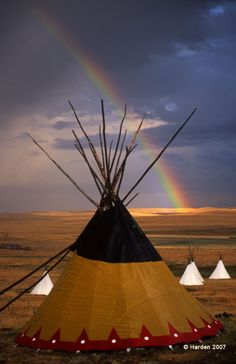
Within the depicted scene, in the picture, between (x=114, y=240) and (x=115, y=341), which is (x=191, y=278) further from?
(x=115, y=341)

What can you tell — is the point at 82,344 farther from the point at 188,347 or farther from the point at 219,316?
the point at 219,316

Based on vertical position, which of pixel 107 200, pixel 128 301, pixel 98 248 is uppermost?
pixel 107 200

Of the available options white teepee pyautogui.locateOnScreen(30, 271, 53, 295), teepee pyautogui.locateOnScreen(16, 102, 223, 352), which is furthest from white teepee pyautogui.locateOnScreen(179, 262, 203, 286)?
teepee pyautogui.locateOnScreen(16, 102, 223, 352)

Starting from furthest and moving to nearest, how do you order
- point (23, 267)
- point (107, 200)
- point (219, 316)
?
point (23, 267), point (219, 316), point (107, 200)

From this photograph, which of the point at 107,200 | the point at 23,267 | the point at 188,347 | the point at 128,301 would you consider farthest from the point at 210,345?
the point at 23,267

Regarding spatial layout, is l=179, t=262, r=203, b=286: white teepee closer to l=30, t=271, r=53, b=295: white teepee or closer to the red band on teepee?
l=30, t=271, r=53, b=295: white teepee

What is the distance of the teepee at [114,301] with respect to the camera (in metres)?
11.0

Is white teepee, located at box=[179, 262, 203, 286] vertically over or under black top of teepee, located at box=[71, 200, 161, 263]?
under

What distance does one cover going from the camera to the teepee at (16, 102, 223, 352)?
1098 cm

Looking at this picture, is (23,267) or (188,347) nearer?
(188,347)

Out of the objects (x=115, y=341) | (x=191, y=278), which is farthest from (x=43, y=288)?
(x=115, y=341)

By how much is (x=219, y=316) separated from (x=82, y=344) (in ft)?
23.1

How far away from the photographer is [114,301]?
11336 mm

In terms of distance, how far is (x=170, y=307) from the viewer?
38.1 ft
